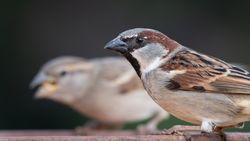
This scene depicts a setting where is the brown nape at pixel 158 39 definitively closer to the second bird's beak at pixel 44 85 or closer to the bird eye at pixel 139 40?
the bird eye at pixel 139 40

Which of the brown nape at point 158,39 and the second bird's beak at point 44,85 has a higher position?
the second bird's beak at point 44,85

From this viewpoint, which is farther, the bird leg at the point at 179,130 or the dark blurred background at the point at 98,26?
the dark blurred background at the point at 98,26

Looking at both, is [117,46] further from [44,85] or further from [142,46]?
[44,85]

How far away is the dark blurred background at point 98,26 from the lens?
23.5 feet

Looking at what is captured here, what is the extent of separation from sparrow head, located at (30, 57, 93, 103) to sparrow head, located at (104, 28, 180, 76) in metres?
1.81

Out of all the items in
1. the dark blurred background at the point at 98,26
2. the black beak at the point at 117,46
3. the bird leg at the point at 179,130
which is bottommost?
the bird leg at the point at 179,130

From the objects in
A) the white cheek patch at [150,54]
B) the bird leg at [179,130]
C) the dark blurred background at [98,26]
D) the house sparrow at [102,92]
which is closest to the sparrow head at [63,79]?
the house sparrow at [102,92]

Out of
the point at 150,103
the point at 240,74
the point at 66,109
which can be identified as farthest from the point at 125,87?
the point at 240,74

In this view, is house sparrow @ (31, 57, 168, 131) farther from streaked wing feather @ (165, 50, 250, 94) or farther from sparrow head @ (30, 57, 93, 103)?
streaked wing feather @ (165, 50, 250, 94)

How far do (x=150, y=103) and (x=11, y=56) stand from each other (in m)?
2.25

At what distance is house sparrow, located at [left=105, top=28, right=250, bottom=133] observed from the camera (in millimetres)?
3105

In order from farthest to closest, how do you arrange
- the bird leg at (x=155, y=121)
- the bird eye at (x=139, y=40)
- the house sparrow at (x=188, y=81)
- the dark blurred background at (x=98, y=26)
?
the dark blurred background at (x=98, y=26)
the bird leg at (x=155, y=121)
the bird eye at (x=139, y=40)
the house sparrow at (x=188, y=81)

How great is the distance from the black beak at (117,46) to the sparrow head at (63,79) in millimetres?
1845

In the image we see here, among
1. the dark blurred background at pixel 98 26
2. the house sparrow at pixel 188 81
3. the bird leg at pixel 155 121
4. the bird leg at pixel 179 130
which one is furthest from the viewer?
the dark blurred background at pixel 98 26
